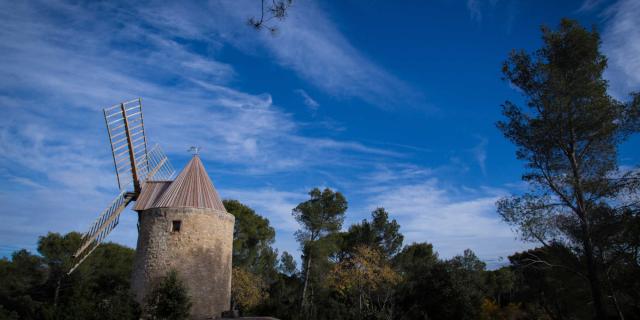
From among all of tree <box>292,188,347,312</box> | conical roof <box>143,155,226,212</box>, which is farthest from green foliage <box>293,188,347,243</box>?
conical roof <box>143,155,226,212</box>

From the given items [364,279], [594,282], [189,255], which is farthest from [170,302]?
[594,282]

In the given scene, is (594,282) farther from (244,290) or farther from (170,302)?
(244,290)

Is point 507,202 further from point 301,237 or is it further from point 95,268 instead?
point 95,268

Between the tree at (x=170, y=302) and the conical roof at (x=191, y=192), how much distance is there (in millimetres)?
2899

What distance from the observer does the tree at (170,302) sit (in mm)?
11742

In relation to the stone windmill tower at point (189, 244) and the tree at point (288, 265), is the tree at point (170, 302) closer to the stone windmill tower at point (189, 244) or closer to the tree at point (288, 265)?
the stone windmill tower at point (189, 244)

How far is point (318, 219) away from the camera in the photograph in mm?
26719

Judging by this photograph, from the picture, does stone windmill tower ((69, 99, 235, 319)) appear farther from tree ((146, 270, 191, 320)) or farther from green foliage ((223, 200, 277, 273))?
green foliage ((223, 200, 277, 273))

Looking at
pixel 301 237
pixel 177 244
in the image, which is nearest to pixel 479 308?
pixel 301 237

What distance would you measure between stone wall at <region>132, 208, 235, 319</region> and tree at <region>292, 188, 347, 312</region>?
1165cm

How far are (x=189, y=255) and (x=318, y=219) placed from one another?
537 inches

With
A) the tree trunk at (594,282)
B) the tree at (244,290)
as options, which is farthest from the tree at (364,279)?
the tree trunk at (594,282)

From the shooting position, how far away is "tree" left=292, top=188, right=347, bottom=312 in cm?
2598

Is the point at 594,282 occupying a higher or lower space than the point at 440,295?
higher
